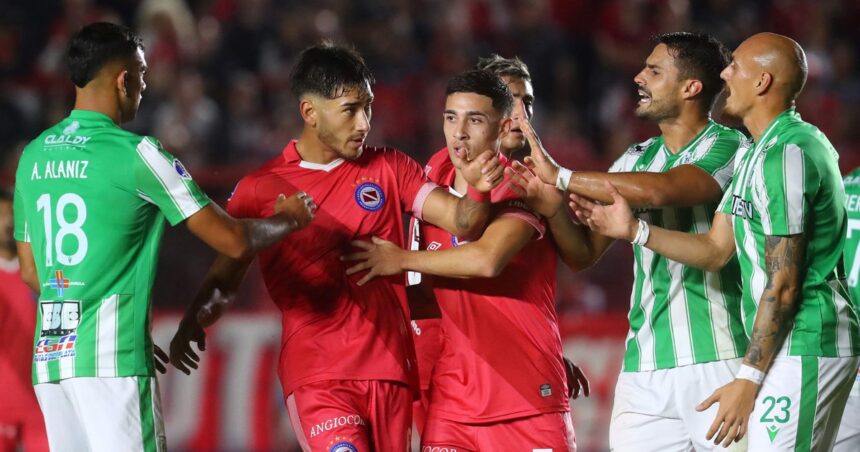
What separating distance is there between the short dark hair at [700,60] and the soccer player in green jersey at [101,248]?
2.18 meters

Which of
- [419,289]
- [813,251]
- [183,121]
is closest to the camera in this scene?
[813,251]

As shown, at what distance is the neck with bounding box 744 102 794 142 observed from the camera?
474 centimetres

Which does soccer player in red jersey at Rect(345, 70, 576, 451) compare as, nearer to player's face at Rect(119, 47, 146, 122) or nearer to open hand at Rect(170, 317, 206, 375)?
Result: open hand at Rect(170, 317, 206, 375)

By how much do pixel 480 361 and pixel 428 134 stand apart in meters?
6.53

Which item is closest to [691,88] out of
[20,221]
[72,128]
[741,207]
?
[741,207]

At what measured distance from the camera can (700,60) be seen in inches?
214

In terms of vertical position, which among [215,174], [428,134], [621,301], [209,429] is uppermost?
[428,134]

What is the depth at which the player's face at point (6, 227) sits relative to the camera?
7113mm

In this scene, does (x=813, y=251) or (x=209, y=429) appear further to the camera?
(x=209, y=429)

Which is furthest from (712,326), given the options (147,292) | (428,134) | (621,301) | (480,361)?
(428,134)

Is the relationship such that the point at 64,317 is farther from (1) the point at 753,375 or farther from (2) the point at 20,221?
(1) the point at 753,375

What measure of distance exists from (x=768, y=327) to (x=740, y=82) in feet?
3.57

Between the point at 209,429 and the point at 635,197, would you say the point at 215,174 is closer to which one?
the point at 209,429

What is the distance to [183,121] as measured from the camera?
11148mm
